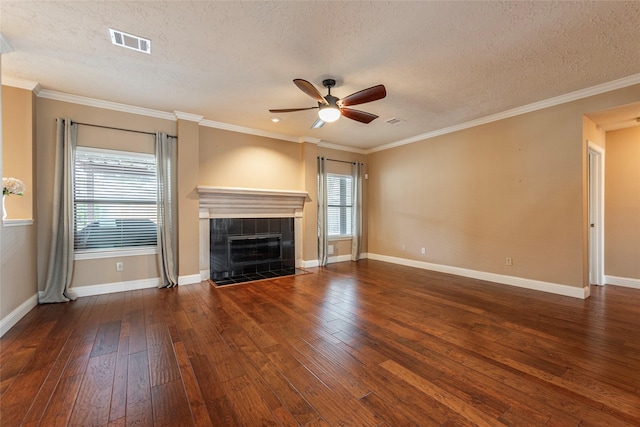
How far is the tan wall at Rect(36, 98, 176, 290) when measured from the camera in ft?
11.8

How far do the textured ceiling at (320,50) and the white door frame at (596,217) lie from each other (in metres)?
1.62

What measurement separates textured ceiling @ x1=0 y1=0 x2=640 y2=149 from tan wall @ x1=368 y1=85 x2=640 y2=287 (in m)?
0.54

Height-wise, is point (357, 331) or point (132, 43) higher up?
point (132, 43)

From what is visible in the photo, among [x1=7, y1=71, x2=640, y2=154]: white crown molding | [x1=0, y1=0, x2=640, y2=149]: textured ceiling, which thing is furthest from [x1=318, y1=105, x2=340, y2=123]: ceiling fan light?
[x1=7, y1=71, x2=640, y2=154]: white crown molding

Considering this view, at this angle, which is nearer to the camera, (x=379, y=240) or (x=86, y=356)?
(x=86, y=356)

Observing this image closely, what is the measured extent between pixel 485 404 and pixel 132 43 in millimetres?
4028

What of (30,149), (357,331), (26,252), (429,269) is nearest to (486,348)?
(357,331)

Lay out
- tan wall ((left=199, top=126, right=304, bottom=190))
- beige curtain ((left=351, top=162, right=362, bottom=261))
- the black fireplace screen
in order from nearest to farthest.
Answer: tan wall ((left=199, top=126, right=304, bottom=190))
the black fireplace screen
beige curtain ((left=351, top=162, right=362, bottom=261))

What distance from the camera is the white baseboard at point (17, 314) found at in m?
2.69

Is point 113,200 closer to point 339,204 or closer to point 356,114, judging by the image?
point 356,114

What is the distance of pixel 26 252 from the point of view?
3.26m

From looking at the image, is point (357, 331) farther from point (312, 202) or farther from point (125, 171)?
point (125, 171)

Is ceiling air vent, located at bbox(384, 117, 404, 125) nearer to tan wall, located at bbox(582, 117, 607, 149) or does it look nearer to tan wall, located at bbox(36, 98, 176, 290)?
tan wall, located at bbox(582, 117, 607, 149)

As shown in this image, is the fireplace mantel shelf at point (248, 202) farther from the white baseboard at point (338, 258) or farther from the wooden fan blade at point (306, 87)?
the wooden fan blade at point (306, 87)
